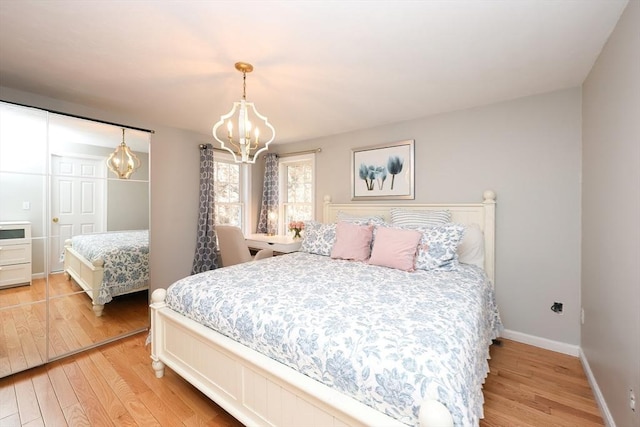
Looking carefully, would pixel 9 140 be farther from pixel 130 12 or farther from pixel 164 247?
pixel 164 247

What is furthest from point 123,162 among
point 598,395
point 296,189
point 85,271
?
point 598,395

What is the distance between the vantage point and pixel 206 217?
3.73 m

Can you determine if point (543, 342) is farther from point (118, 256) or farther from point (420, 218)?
point (118, 256)

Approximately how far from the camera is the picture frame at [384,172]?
125 inches

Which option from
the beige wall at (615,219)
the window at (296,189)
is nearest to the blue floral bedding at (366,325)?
the beige wall at (615,219)

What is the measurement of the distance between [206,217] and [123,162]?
4.08 ft

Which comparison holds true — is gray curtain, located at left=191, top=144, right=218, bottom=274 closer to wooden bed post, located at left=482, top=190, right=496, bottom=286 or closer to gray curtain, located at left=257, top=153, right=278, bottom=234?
gray curtain, located at left=257, top=153, right=278, bottom=234

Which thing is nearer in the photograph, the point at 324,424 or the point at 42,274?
the point at 324,424

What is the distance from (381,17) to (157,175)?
3.06 m

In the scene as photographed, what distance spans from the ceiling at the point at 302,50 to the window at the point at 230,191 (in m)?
1.56

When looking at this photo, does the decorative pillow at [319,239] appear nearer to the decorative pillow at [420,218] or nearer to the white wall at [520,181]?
the decorative pillow at [420,218]

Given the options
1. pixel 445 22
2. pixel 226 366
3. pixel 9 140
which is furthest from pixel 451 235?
pixel 9 140

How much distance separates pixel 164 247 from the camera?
3436 mm

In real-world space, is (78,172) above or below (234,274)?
above
